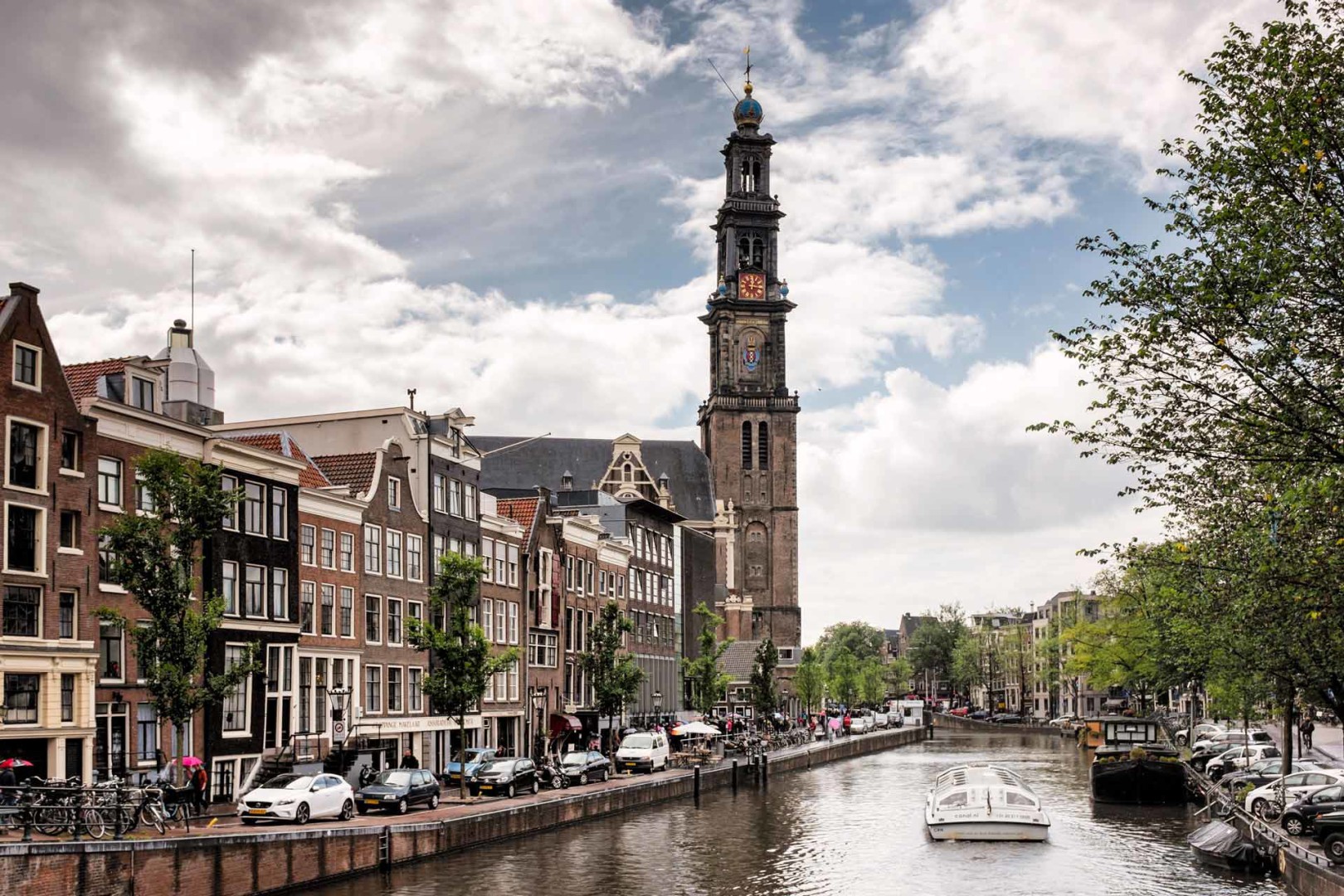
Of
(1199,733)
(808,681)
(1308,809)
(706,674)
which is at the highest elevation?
(706,674)

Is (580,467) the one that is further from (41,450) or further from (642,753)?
(41,450)

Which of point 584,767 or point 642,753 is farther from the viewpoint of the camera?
point 642,753

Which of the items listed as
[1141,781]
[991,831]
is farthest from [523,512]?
[991,831]

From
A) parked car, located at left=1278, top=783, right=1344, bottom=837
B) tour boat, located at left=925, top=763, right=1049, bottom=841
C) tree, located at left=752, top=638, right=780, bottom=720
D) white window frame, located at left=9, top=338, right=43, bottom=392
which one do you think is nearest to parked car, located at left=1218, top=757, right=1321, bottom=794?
parked car, located at left=1278, top=783, right=1344, bottom=837

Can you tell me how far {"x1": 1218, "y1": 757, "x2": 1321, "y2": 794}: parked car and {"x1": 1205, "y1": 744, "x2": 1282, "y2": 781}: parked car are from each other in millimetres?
2329

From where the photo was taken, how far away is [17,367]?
42625mm

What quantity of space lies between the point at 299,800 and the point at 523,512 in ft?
139

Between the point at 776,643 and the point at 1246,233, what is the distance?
140m

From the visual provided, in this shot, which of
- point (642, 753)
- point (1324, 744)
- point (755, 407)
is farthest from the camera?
point (755, 407)

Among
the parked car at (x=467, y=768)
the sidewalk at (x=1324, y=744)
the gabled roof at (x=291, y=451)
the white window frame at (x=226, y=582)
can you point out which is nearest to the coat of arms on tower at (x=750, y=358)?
the sidewalk at (x=1324, y=744)

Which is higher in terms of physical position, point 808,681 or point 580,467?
point 580,467

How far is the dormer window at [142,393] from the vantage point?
1884 inches

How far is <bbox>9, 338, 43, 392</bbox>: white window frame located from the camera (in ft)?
139

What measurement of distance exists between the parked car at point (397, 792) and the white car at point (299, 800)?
78.8 inches
